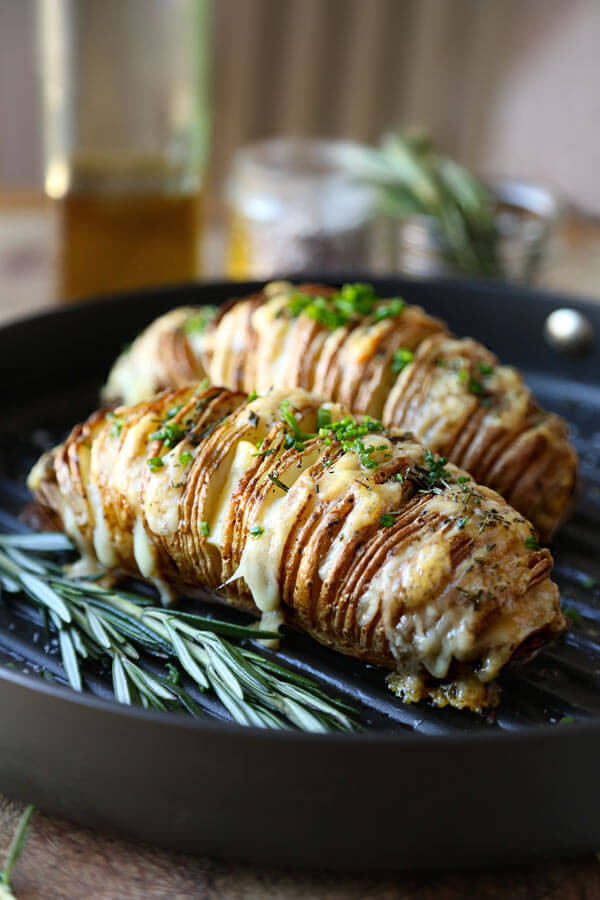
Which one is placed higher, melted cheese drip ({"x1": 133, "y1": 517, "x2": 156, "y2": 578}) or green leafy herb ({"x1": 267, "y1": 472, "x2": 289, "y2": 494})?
green leafy herb ({"x1": 267, "y1": 472, "x2": 289, "y2": 494})

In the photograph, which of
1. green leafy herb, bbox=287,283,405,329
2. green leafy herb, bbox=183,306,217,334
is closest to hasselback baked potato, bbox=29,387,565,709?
green leafy herb, bbox=287,283,405,329

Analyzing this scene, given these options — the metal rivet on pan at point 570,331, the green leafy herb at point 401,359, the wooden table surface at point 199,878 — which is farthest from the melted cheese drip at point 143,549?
the metal rivet on pan at point 570,331

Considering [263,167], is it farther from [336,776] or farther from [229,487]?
[336,776]

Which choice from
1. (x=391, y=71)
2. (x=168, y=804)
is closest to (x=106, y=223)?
(x=168, y=804)

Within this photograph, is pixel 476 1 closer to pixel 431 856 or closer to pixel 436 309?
pixel 436 309

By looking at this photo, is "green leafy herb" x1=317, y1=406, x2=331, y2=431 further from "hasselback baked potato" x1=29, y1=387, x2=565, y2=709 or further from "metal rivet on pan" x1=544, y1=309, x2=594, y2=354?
"metal rivet on pan" x1=544, y1=309, x2=594, y2=354

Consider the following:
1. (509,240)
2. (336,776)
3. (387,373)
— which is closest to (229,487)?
(387,373)

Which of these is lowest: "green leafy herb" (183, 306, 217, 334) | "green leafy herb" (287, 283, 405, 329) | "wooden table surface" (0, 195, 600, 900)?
"wooden table surface" (0, 195, 600, 900)
